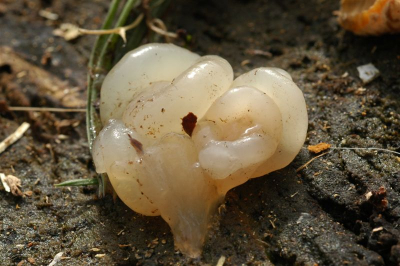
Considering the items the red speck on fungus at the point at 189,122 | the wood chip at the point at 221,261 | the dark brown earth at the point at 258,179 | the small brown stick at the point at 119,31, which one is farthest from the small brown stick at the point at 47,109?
the wood chip at the point at 221,261

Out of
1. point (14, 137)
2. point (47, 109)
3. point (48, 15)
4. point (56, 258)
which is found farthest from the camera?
point (48, 15)

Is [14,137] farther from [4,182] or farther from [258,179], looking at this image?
[258,179]

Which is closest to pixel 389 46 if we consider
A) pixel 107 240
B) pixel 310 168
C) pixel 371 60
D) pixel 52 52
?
pixel 371 60

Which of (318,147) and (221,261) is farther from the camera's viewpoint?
(318,147)

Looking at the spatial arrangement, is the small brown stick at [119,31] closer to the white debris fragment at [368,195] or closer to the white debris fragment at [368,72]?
the white debris fragment at [368,72]

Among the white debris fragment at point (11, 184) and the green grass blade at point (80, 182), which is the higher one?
the green grass blade at point (80, 182)

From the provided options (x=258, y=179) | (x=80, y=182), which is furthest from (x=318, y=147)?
(x=80, y=182)

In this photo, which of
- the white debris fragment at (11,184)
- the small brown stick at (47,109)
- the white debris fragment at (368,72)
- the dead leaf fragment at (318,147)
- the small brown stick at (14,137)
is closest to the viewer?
the dead leaf fragment at (318,147)

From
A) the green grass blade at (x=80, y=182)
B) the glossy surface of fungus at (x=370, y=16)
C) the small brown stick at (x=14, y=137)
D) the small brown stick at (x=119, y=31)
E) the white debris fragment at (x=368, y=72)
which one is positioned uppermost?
the glossy surface of fungus at (x=370, y=16)
